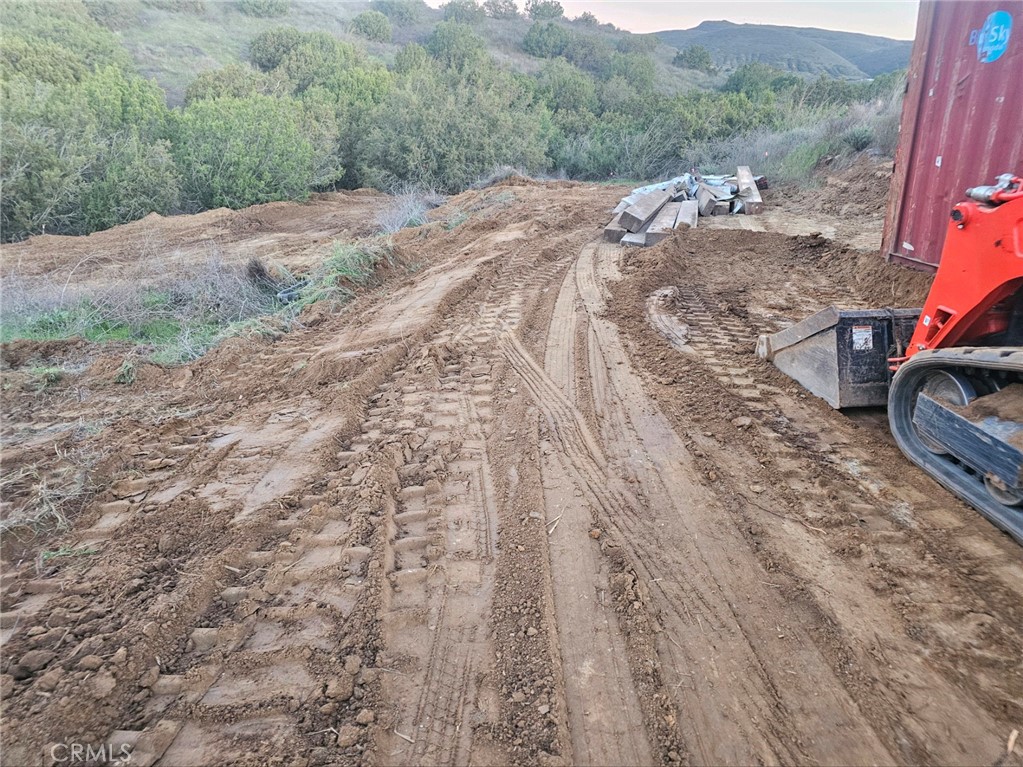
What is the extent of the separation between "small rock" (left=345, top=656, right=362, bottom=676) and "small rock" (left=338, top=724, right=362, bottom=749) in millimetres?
240

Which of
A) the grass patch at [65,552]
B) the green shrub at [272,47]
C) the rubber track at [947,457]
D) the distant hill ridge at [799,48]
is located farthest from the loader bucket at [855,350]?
the distant hill ridge at [799,48]

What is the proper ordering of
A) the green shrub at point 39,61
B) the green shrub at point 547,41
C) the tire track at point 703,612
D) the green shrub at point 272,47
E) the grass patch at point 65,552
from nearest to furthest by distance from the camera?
the tire track at point 703,612, the grass patch at point 65,552, the green shrub at point 39,61, the green shrub at point 272,47, the green shrub at point 547,41

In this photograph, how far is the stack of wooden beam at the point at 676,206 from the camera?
9.63 m

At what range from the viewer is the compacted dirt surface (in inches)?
80.6

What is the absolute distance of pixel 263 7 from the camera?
3541 cm

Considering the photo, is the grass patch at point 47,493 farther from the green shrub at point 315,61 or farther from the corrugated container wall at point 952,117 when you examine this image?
the green shrub at point 315,61

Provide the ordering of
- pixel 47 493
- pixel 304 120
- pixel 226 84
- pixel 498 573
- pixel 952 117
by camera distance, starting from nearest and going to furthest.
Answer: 1. pixel 498 573
2. pixel 47 493
3. pixel 952 117
4. pixel 304 120
5. pixel 226 84

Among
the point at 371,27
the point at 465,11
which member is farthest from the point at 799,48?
the point at 371,27

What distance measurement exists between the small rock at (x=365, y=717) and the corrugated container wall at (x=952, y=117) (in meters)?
5.04

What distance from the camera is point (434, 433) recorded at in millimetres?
4098

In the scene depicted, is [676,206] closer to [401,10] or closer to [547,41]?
[547,41]

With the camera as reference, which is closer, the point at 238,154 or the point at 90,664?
the point at 90,664

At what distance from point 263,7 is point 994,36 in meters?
42.2

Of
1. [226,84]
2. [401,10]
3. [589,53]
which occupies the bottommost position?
[226,84]
